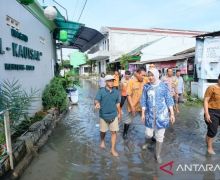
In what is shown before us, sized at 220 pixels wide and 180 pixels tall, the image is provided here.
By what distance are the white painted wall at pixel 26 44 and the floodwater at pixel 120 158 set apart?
194 centimetres

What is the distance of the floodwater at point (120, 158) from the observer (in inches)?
184

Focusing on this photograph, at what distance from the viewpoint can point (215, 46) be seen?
12328mm

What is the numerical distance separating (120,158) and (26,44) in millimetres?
4893

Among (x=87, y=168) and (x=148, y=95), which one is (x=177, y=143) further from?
(x=87, y=168)

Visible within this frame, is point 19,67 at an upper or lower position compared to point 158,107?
upper

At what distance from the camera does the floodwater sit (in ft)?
15.3

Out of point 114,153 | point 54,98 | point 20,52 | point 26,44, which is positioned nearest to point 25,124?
point 20,52

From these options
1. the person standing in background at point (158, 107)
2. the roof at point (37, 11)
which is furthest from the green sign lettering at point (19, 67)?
the person standing in background at point (158, 107)

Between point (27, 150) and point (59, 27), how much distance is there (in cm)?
905

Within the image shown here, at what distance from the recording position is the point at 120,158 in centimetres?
544

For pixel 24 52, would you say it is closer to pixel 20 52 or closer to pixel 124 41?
pixel 20 52

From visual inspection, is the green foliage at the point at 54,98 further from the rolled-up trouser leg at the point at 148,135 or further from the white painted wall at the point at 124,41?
the white painted wall at the point at 124,41

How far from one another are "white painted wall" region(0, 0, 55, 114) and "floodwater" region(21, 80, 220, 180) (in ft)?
6.38

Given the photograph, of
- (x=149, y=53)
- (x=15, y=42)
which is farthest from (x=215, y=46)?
(x=149, y=53)
